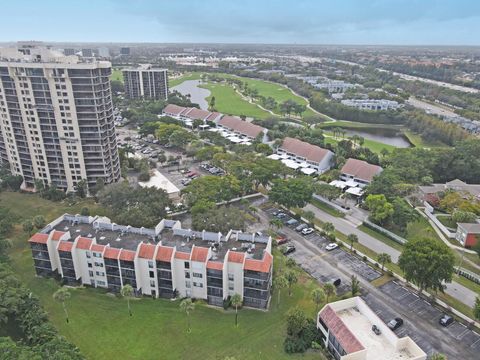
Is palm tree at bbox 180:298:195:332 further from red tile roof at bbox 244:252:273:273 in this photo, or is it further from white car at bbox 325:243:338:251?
white car at bbox 325:243:338:251

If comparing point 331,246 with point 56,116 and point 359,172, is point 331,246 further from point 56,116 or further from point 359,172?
point 56,116

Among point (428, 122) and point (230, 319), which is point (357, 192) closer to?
point (230, 319)

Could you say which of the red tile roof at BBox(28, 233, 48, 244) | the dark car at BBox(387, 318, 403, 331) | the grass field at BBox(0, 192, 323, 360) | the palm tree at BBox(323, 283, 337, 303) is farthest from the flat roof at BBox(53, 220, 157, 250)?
the dark car at BBox(387, 318, 403, 331)

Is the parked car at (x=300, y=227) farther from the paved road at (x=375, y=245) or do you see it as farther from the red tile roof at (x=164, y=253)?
the red tile roof at (x=164, y=253)

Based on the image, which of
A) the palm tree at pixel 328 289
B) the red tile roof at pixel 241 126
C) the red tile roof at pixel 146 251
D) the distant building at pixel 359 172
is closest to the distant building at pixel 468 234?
the distant building at pixel 359 172

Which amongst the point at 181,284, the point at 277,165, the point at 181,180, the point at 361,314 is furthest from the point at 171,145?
the point at 361,314

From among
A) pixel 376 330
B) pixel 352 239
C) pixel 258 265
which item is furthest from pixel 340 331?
pixel 352 239
